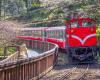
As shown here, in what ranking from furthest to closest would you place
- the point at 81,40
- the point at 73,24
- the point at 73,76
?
the point at 73,24 → the point at 81,40 → the point at 73,76

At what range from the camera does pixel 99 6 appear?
33.6 metres

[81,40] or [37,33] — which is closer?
[81,40]

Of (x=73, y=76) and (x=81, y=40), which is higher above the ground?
(x=81, y=40)

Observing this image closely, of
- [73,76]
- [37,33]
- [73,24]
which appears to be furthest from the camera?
[37,33]

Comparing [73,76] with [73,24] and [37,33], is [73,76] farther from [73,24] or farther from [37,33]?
[37,33]

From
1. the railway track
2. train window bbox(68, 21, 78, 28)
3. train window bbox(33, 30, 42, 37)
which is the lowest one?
train window bbox(33, 30, 42, 37)

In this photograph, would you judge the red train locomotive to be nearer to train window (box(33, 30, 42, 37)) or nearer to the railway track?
the railway track

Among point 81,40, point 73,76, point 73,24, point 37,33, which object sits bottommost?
point 37,33

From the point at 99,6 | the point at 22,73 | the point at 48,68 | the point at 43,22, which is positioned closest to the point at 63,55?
the point at 99,6

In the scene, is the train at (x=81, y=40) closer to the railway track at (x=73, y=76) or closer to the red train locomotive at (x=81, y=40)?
the red train locomotive at (x=81, y=40)

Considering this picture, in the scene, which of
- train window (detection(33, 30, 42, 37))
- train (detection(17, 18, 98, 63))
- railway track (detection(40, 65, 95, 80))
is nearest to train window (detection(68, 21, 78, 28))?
train (detection(17, 18, 98, 63))

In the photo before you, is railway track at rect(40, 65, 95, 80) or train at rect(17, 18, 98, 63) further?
train at rect(17, 18, 98, 63)

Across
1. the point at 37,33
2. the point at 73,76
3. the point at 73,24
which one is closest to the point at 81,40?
the point at 73,24

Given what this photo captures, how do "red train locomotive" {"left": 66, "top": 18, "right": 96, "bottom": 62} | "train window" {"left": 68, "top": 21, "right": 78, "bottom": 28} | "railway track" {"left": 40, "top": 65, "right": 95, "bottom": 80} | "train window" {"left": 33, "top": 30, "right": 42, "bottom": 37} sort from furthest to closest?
"train window" {"left": 33, "top": 30, "right": 42, "bottom": 37}
"train window" {"left": 68, "top": 21, "right": 78, "bottom": 28}
"red train locomotive" {"left": 66, "top": 18, "right": 96, "bottom": 62}
"railway track" {"left": 40, "top": 65, "right": 95, "bottom": 80}
